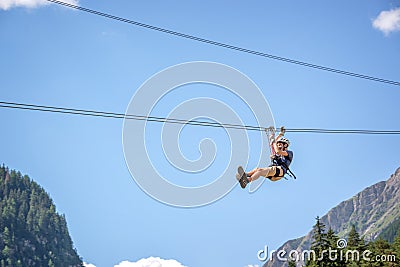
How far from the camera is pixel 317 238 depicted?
201ft

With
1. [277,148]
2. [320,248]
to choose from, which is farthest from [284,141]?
[320,248]

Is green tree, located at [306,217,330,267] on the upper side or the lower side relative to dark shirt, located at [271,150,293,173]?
upper

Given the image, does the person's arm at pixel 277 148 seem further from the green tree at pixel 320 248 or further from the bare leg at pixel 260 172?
the green tree at pixel 320 248

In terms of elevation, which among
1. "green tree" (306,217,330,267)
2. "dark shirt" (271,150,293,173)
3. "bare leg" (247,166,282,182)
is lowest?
"bare leg" (247,166,282,182)

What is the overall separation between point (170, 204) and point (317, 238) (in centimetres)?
4041

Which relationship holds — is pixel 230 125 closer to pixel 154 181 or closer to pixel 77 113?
pixel 154 181

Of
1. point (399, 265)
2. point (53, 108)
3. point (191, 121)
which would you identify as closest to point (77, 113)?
point (53, 108)

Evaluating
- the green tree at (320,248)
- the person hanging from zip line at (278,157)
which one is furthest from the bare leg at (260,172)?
the green tree at (320,248)

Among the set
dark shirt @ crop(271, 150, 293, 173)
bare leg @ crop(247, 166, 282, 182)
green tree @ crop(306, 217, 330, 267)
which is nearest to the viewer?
bare leg @ crop(247, 166, 282, 182)

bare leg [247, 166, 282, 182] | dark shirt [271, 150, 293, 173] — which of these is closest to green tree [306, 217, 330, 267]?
dark shirt [271, 150, 293, 173]

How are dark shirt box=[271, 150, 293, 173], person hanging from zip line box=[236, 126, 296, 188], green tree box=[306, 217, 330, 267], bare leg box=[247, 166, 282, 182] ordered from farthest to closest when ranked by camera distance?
green tree box=[306, 217, 330, 267]
dark shirt box=[271, 150, 293, 173]
person hanging from zip line box=[236, 126, 296, 188]
bare leg box=[247, 166, 282, 182]

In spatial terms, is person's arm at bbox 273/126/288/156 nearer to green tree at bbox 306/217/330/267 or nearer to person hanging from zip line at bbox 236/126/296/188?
person hanging from zip line at bbox 236/126/296/188

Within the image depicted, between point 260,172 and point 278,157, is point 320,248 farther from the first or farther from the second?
point 260,172

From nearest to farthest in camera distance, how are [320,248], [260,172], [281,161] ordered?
[260,172]
[281,161]
[320,248]
